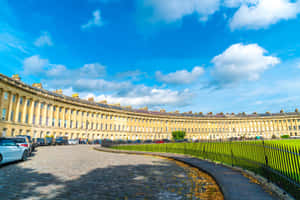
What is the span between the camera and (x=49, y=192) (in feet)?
23.0

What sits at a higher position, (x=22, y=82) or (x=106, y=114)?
(x=22, y=82)

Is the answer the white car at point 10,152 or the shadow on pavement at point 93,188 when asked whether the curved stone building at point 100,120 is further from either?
the shadow on pavement at point 93,188

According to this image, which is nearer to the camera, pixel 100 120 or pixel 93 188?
pixel 93 188

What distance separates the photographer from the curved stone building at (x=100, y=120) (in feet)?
157

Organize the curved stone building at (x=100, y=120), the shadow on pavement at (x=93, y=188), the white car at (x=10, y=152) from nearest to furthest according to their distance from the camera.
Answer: the shadow on pavement at (x=93, y=188) < the white car at (x=10, y=152) < the curved stone building at (x=100, y=120)

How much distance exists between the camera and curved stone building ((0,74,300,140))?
157ft

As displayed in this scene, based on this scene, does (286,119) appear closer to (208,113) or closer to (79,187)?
(208,113)

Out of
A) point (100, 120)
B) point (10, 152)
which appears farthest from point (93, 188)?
point (100, 120)

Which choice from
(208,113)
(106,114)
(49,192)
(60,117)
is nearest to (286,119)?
(208,113)

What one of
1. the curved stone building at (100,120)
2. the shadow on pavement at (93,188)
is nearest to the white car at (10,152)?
the shadow on pavement at (93,188)

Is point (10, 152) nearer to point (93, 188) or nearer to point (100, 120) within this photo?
point (93, 188)

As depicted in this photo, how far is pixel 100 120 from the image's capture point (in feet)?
261

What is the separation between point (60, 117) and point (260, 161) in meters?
64.7

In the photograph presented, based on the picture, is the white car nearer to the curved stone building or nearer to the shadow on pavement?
the shadow on pavement
